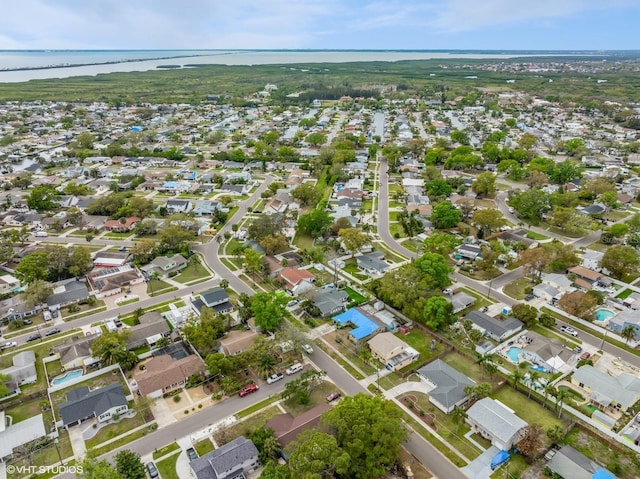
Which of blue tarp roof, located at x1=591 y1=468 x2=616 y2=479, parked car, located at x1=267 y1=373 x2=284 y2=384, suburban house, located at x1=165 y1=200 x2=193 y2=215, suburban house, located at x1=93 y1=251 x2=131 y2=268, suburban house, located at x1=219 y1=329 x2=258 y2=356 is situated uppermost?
suburban house, located at x1=165 y1=200 x2=193 y2=215

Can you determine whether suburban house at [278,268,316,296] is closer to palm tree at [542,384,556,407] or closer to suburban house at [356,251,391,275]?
suburban house at [356,251,391,275]

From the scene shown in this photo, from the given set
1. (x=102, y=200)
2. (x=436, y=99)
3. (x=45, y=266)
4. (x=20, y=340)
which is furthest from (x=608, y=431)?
(x=436, y=99)

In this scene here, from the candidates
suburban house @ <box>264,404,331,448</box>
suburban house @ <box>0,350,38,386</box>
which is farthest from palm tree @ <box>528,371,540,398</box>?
suburban house @ <box>0,350,38,386</box>

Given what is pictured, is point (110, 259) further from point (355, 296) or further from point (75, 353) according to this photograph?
point (355, 296)

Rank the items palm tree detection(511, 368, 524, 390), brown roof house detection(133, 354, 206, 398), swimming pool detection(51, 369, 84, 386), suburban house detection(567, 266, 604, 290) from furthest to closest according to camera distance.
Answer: suburban house detection(567, 266, 604, 290)
swimming pool detection(51, 369, 84, 386)
palm tree detection(511, 368, 524, 390)
brown roof house detection(133, 354, 206, 398)

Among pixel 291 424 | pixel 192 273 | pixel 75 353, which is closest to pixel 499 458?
pixel 291 424

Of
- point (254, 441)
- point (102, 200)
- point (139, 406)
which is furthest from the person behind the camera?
point (102, 200)

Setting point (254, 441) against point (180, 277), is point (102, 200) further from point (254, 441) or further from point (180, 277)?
point (254, 441)
